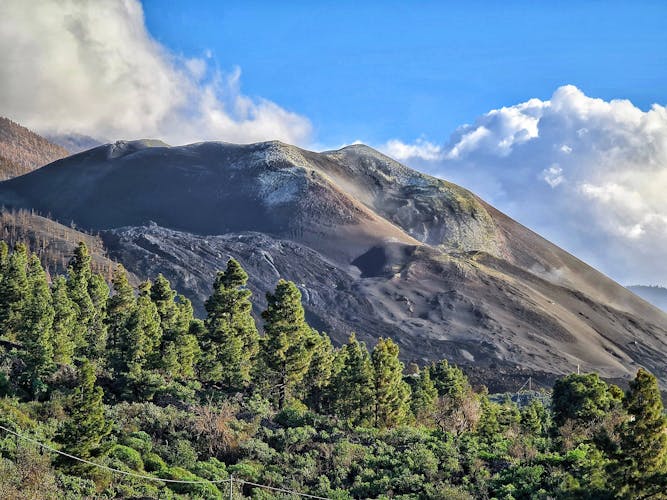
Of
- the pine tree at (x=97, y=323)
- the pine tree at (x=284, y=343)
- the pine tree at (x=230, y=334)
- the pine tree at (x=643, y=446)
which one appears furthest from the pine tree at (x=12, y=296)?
the pine tree at (x=643, y=446)

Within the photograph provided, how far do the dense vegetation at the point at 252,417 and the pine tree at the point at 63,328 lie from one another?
14 centimetres

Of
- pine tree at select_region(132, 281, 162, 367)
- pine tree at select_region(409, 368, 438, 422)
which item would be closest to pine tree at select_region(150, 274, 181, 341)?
pine tree at select_region(132, 281, 162, 367)

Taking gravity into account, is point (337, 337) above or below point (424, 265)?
below

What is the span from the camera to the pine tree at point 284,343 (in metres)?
45.4

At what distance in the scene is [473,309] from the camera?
16138cm

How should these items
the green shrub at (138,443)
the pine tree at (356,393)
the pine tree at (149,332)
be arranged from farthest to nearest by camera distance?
the pine tree at (149,332) < the pine tree at (356,393) < the green shrub at (138,443)

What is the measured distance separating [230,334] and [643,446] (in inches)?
1256

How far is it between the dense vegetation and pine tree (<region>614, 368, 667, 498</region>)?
43mm

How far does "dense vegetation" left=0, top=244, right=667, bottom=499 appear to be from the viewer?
24297 mm

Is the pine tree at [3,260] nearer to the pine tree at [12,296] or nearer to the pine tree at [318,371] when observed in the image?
the pine tree at [12,296]

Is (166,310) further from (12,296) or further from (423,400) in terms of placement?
(423,400)

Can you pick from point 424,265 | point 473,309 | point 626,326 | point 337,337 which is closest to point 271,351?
point 337,337

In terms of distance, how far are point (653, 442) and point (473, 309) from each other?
463 feet

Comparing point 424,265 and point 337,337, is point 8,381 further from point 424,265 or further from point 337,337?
point 424,265
